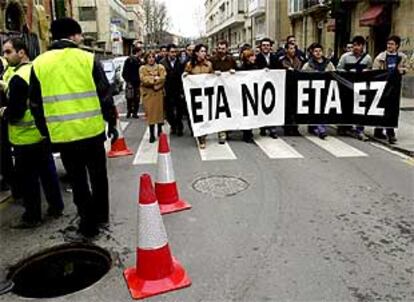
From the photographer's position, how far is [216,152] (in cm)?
855

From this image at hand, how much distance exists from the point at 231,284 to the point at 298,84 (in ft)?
21.7

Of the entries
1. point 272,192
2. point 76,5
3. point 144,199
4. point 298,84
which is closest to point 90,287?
point 144,199

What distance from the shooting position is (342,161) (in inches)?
305

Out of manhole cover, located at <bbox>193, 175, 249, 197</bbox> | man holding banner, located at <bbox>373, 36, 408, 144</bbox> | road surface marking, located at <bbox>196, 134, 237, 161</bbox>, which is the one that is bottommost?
manhole cover, located at <bbox>193, 175, 249, 197</bbox>

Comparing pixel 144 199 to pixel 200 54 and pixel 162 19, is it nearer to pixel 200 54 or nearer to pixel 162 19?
pixel 200 54

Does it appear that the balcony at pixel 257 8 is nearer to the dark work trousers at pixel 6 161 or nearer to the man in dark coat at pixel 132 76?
the man in dark coat at pixel 132 76

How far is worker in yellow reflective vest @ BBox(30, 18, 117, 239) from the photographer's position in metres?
4.31

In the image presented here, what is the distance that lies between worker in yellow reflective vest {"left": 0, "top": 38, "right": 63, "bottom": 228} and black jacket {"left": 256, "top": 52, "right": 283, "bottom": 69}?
551cm

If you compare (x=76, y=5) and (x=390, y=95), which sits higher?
(x=76, y=5)

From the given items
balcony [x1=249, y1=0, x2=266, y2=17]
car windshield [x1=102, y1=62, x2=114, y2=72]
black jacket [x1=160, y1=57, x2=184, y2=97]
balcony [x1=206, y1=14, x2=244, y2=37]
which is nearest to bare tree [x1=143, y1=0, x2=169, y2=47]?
balcony [x1=206, y1=14, x2=244, y2=37]

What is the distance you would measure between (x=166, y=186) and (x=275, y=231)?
1.44m

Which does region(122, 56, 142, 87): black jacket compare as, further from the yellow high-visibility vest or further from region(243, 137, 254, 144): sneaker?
the yellow high-visibility vest

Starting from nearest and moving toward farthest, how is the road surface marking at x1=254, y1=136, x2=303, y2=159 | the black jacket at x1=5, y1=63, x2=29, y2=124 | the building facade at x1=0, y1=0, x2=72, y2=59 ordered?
1. the black jacket at x1=5, y1=63, x2=29, y2=124
2. the road surface marking at x1=254, y1=136, x2=303, y2=159
3. the building facade at x1=0, y1=0, x2=72, y2=59

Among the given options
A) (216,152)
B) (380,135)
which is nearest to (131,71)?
(216,152)
